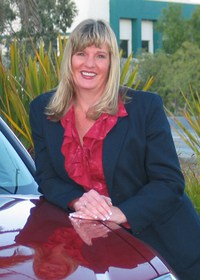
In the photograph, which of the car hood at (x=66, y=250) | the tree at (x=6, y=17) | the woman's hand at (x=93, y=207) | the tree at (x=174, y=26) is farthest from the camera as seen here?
the tree at (x=174, y=26)

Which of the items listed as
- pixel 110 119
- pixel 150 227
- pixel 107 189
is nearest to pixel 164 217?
pixel 150 227

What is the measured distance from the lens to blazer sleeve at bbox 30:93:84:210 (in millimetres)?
3506

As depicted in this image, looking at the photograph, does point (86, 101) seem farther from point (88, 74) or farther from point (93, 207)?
point (93, 207)

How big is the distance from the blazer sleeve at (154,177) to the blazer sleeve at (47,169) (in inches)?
10.1

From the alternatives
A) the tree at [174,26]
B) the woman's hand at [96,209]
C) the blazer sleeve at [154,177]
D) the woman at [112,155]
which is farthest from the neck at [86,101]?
the tree at [174,26]

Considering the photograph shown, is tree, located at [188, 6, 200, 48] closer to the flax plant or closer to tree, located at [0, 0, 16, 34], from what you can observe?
tree, located at [0, 0, 16, 34]

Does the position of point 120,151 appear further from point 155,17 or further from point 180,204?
point 155,17

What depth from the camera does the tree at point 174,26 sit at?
43.8 m

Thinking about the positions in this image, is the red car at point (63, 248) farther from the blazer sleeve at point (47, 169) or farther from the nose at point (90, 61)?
the nose at point (90, 61)

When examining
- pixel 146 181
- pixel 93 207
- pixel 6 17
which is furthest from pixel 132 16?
pixel 93 207

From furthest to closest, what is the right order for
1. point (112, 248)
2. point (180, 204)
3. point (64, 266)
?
point (180, 204), point (112, 248), point (64, 266)

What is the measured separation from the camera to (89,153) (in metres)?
3.51

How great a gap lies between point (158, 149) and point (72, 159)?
408 mm

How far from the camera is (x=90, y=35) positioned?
3518mm
